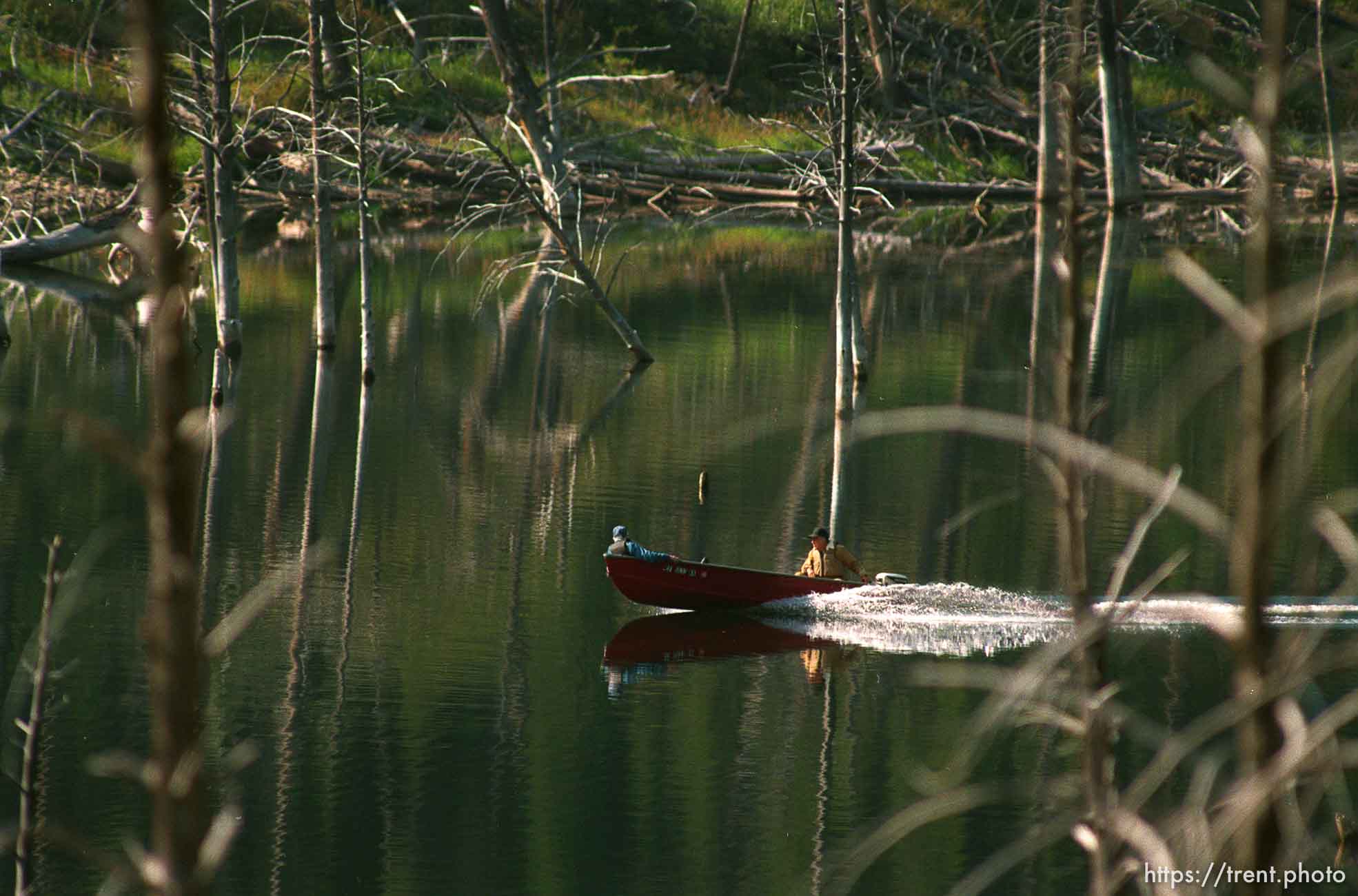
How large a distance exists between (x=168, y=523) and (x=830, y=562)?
17.3 meters

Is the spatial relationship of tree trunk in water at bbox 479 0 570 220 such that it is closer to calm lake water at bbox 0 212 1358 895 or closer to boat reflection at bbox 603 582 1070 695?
calm lake water at bbox 0 212 1358 895

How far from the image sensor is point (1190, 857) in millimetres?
3732

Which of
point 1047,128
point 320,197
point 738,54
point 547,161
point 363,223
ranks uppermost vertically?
point 738,54

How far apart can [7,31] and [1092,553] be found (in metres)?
20.0

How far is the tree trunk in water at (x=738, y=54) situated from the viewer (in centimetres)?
6900

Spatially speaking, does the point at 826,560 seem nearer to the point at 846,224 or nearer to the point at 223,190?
the point at 846,224

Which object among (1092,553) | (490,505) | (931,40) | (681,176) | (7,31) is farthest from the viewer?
(931,40)

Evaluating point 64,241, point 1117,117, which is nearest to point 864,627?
point 64,241

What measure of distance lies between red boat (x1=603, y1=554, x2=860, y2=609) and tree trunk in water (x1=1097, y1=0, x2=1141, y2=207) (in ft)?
128

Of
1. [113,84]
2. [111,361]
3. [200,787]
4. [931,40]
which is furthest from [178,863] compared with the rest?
[931,40]

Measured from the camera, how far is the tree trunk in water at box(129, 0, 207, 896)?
9.12ft

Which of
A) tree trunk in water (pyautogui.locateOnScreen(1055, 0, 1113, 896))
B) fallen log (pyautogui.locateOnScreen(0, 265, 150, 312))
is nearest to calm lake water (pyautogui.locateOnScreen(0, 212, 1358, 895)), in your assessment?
tree trunk in water (pyautogui.locateOnScreen(1055, 0, 1113, 896))

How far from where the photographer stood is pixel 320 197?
102 ft

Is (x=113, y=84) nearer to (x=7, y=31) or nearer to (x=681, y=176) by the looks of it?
(x=681, y=176)
